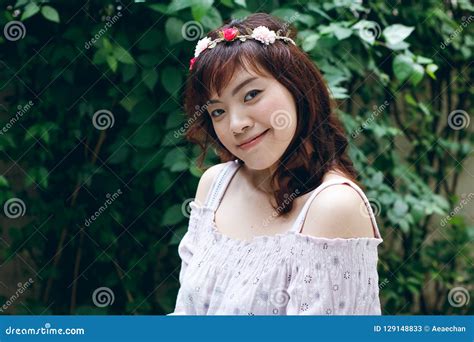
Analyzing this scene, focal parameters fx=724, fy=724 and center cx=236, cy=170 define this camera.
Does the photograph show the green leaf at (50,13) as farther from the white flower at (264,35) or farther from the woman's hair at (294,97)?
the white flower at (264,35)

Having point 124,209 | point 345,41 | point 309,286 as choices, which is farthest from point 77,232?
point 309,286

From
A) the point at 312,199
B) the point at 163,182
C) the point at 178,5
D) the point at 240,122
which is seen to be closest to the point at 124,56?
the point at 178,5

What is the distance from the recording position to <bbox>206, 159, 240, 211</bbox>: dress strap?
168 cm

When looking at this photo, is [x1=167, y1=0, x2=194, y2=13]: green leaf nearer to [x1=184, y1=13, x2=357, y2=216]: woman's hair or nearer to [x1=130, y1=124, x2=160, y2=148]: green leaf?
[x1=130, y1=124, x2=160, y2=148]: green leaf

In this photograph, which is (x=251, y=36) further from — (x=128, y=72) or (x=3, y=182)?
(x=3, y=182)

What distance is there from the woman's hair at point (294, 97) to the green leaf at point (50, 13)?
0.84 m

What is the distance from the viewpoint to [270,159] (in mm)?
1471

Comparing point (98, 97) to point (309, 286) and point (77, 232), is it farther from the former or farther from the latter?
point (309, 286)

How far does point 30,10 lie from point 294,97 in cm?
109

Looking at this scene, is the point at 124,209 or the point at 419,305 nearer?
the point at 124,209

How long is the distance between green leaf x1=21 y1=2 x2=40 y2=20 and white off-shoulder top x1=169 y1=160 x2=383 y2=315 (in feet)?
3.58

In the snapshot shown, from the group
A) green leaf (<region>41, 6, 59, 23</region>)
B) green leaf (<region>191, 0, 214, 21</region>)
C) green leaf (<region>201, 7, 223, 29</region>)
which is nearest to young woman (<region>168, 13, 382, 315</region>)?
green leaf (<region>191, 0, 214, 21</region>)

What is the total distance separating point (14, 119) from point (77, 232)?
45cm

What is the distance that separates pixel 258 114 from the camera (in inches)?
56.3
